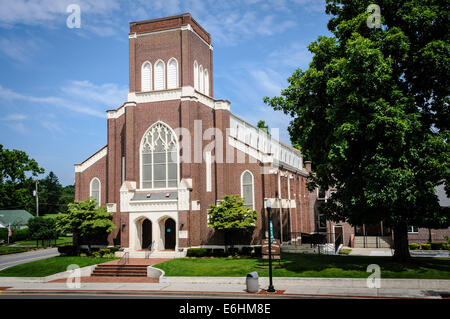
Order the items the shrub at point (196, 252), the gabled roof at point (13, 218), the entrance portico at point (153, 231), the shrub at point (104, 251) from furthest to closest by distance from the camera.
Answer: the gabled roof at point (13, 218) → the entrance portico at point (153, 231) → the shrub at point (104, 251) → the shrub at point (196, 252)

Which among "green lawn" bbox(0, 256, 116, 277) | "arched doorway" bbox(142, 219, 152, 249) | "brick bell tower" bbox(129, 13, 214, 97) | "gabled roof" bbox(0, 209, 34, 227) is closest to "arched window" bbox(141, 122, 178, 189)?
"arched doorway" bbox(142, 219, 152, 249)

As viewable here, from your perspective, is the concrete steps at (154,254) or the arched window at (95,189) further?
the arched window at (95,189)

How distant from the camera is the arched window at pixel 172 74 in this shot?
1347 inches

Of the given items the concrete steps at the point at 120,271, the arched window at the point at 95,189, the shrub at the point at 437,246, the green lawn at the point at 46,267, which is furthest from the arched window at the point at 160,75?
the shrub at the point at 437,246

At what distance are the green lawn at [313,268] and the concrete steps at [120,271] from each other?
1.19 m

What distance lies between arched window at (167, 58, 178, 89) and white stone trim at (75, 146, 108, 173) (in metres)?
8.46

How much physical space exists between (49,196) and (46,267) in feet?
342

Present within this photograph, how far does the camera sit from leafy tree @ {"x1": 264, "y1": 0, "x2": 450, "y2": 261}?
19516 mm

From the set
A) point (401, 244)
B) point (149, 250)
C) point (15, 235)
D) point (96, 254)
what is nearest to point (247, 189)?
point (149, 250)

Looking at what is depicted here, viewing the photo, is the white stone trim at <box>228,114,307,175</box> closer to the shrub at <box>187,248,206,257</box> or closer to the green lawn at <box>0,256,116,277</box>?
the shrub at <box>187,248,206,257</box>

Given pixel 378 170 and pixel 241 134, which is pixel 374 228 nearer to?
pixel 241 134
